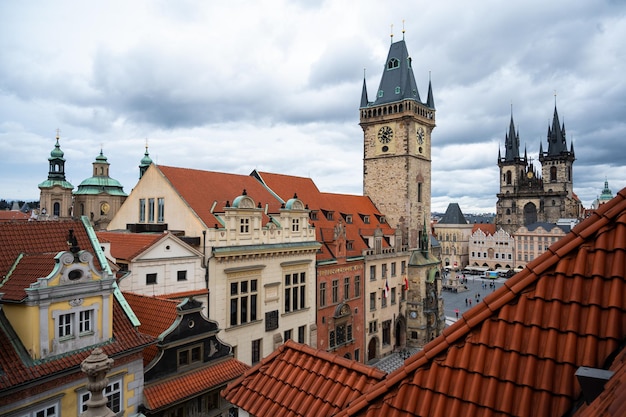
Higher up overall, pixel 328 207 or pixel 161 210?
pixel 328 207

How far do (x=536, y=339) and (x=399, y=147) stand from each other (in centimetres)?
4145

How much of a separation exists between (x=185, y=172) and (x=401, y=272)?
24900mm

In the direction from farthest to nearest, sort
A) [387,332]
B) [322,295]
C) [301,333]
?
[387,332], [322,295], [301,333]

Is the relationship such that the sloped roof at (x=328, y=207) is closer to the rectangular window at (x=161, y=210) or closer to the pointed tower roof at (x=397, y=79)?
the rectangular window at (x=161, y=210)

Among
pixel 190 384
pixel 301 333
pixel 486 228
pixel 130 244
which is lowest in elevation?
pixel 301 333

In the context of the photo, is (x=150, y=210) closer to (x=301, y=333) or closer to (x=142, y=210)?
(x=142, y=210)

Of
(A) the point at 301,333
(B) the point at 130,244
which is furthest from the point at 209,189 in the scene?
(A) the point at 301,333

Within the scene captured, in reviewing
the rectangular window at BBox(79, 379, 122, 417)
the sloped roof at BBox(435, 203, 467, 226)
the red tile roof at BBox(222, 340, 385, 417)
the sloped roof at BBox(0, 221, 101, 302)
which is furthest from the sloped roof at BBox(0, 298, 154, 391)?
the sloped roof at BBox(435, 203, 467, 226)

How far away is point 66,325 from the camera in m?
12.9

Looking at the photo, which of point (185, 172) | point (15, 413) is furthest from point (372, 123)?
point (15, 413)

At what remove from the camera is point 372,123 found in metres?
46.8

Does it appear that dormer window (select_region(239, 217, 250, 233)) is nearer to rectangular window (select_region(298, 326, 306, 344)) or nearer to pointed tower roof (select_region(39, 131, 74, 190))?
rectangular window (select_region(298, 326, 306, 344))

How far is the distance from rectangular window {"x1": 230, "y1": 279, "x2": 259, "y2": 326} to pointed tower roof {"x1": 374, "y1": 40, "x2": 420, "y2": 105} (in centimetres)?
2869

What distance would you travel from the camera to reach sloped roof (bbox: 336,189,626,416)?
410 centimetres
